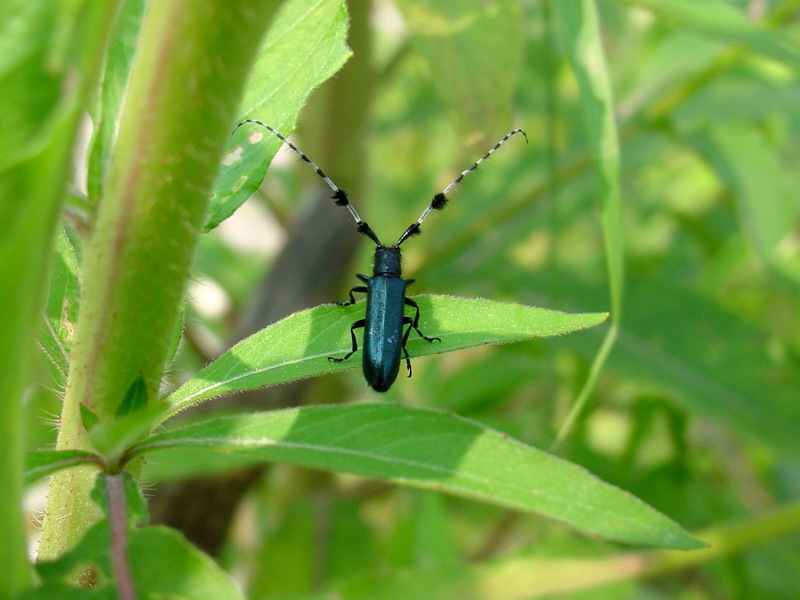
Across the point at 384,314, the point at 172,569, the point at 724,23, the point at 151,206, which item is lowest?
the point at 172,569

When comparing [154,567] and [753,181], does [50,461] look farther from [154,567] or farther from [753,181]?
[753,181]

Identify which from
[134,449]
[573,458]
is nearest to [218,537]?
[573,458]

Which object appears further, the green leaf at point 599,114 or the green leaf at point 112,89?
the green leaf at point 599,114

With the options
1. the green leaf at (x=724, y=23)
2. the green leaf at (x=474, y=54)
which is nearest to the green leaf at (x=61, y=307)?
the green leaf at (x=474, y=54)

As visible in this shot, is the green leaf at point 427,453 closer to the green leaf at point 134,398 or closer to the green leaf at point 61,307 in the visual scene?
the green leaf at point 134,398

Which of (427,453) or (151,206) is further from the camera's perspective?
(427,453)

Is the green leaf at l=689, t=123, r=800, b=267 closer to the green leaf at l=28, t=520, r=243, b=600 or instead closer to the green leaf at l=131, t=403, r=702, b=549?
the green leaf at l=131, t=403, r=702, b=549

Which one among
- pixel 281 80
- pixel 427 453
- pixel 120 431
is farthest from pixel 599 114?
pixel 120 431

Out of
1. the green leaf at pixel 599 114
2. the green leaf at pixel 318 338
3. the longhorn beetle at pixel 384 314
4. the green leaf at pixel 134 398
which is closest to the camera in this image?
the green leaf at pixel 134 398
